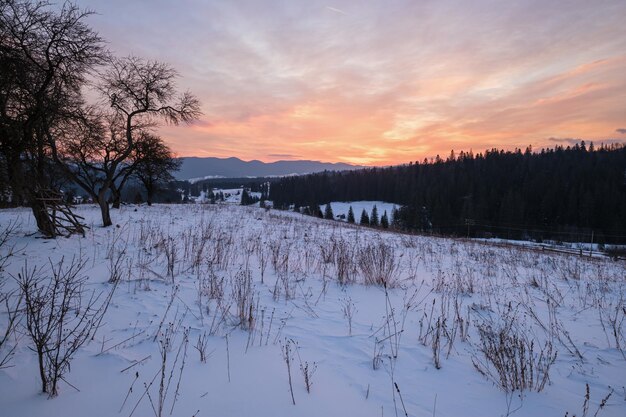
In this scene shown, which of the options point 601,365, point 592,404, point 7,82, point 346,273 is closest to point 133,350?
point 346,273

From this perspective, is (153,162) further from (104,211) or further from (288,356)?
(288,356)

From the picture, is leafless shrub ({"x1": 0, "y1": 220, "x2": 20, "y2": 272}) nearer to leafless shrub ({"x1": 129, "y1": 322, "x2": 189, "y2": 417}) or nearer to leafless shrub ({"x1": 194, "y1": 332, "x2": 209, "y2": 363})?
leafless shrub ({"x1": 129, "y1": 322, "x2": 189, "y2": 417})

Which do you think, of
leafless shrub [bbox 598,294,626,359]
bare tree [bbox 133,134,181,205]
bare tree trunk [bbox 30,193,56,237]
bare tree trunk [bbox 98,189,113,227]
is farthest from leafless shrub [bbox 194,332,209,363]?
bare tree [bbox 133,134,181,205]

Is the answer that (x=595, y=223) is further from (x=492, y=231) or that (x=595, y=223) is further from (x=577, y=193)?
(x=492, y=231)

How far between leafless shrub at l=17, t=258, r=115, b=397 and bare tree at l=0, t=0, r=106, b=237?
4.32 metres

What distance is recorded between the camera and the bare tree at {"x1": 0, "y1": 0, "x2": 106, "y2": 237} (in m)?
7.45

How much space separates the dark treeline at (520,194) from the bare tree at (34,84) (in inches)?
2498

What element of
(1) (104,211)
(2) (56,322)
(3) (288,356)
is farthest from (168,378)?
(1) (104,211)

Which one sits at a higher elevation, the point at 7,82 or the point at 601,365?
the point at 7,82

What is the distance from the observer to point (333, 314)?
4574 mm

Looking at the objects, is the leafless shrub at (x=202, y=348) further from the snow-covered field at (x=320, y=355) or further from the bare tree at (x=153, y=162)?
the bare tree at (x=153, y=162)

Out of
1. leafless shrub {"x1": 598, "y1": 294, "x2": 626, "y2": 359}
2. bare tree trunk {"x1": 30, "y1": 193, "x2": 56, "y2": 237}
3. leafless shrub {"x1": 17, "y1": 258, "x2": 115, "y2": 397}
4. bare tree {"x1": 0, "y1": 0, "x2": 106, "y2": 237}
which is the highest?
bare tree {"x1": 0, "y1": 0, "x2": 106, "y2": 237}

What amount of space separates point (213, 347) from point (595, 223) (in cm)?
10258

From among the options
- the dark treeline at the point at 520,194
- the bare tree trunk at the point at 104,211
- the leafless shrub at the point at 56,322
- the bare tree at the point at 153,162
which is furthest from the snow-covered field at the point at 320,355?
the dark treeline at the point at 520,194
